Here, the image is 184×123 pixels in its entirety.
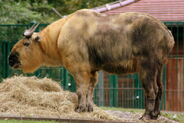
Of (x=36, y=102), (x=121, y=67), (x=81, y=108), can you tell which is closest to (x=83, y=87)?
(x=81, y=108)

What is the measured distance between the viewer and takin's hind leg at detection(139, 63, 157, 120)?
12.5 meters

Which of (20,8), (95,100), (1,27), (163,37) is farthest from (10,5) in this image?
(163,37)

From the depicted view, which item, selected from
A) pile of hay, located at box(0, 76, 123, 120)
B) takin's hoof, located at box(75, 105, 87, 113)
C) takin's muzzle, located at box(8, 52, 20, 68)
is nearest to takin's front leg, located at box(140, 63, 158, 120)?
pile of hay, located at box(0, 76, 123, 120)

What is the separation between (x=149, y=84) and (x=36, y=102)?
8.43 feet

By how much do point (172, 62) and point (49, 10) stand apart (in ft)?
49.7

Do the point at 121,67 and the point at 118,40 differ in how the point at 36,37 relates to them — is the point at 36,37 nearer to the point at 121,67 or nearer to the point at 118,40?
the point at 118,40

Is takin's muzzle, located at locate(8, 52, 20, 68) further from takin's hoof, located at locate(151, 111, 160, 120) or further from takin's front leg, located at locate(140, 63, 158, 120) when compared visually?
takin's hoof, located at locate(151, 111, 160, 120)

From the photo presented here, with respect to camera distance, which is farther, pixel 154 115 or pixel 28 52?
pixel 28 52

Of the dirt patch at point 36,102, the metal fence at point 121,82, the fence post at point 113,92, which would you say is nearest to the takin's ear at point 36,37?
the dirt patch at point 36,102

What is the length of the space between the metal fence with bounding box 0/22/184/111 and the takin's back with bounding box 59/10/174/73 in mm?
5441

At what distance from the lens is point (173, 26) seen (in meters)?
18.0

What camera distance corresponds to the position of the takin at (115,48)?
12.4 meters

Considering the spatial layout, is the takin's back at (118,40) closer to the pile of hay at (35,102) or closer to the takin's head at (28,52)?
the takin's head at (28,52)

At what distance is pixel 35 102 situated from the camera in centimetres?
1250
